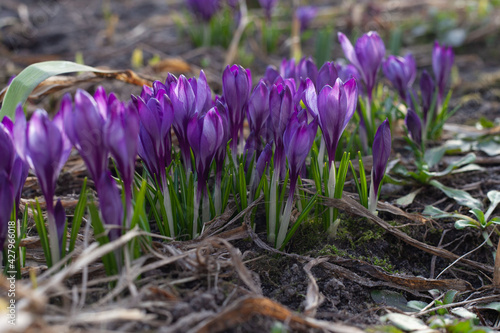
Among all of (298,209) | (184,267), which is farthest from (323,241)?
(184,267)

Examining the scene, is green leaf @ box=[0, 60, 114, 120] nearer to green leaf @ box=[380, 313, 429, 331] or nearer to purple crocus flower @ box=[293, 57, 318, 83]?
purple crocus flower @ box=[293, 57, 318, 83]

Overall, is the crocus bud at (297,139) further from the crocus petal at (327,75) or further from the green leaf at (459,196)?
the green leaf at (459,196)

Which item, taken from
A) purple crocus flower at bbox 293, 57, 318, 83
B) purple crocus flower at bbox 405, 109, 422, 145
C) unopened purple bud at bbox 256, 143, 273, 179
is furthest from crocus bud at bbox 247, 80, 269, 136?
purple crocus flower at bbox 405, 109, 422, 145

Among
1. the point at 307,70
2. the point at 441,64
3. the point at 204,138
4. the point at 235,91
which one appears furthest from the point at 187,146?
the point at 441,64

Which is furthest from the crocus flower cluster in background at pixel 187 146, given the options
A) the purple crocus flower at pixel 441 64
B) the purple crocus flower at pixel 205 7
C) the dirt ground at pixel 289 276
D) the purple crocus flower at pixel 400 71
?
the purple crocus flower at pixel 205 7

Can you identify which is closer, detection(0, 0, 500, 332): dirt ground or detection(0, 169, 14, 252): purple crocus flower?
detection(0, 0, 500, 332): dirt ground
